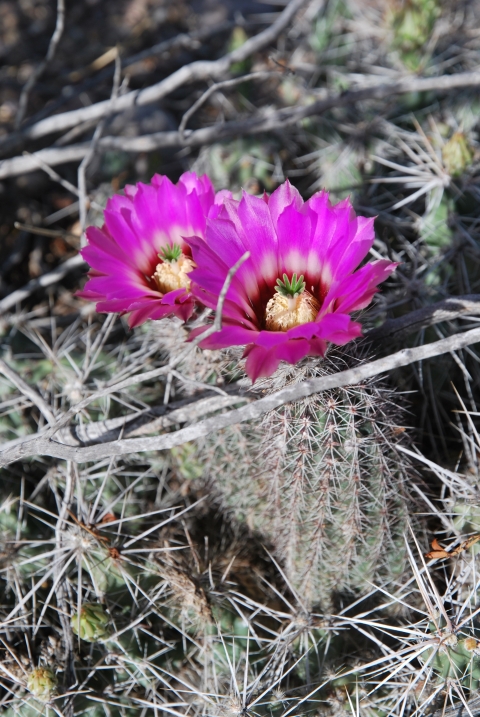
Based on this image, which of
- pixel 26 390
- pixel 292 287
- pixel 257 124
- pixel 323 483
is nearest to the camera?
pixel 292 287

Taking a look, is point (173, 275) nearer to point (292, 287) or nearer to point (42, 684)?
point (292, 287)

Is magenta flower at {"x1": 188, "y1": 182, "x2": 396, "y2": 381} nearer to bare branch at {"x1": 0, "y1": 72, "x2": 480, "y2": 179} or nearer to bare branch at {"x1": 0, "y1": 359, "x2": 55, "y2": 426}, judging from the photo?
bare branch at {"x1": 0, "y1": 359, "x2": 55, "y2": 426}

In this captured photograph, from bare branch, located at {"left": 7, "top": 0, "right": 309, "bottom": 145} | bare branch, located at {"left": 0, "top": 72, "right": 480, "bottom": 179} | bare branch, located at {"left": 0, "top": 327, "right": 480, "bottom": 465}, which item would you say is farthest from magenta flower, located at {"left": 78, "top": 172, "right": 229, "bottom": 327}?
bare branch, located at {"left": 7, "top": 0, "right": 309, "bottom": 145}

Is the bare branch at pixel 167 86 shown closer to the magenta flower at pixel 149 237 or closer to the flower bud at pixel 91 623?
the magenta flower at pixel 149 237

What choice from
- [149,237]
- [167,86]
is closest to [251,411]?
[149,237]

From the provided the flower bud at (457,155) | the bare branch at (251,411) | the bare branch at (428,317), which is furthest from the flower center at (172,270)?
the flower bud at (457,155)
